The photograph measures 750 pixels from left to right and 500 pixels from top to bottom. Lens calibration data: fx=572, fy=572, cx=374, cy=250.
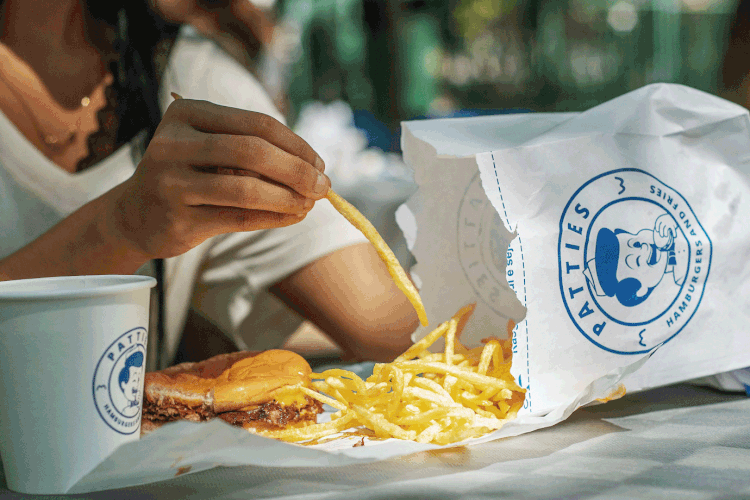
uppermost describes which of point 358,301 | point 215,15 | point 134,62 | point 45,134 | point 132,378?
point 215,15

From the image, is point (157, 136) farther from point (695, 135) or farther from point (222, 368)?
point (695, 135)

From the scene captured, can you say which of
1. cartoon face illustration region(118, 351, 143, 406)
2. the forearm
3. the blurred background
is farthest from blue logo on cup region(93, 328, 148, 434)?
the blurred background

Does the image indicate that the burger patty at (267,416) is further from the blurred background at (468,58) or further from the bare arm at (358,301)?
the blurred background at (468,58)

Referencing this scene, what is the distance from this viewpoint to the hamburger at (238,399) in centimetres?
77

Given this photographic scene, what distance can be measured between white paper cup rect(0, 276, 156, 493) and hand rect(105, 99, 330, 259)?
0.22m

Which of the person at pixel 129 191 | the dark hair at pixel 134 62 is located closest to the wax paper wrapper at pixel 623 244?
the person at pixel 129 191

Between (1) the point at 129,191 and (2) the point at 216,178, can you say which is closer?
(2) the point at 216,178

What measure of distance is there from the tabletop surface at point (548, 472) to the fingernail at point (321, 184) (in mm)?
354

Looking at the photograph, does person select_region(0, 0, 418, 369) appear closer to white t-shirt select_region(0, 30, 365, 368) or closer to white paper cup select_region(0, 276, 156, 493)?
white t-shirt select_region(0, 30, 365, 368)

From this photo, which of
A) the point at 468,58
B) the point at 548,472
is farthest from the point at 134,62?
the point at 468,58

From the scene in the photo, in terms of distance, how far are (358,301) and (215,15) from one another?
42.7 inches

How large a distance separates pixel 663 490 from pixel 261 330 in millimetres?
1365

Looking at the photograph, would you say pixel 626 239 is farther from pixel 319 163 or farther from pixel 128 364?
pixel 128 364

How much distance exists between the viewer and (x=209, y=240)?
1608mm
